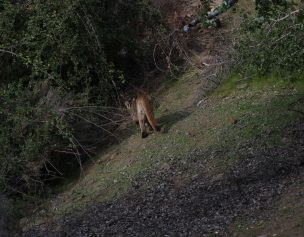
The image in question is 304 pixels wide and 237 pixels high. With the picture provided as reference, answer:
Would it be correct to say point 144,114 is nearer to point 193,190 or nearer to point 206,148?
point 206,148

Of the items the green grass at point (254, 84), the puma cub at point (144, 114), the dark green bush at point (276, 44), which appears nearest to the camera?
the dark green bush at point (276, 44)

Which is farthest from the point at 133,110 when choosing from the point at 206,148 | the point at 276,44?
the point at 276,44

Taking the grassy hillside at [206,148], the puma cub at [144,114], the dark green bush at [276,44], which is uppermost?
the dark green bush at [276,44]

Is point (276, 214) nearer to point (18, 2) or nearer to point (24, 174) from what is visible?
point (24, 174)

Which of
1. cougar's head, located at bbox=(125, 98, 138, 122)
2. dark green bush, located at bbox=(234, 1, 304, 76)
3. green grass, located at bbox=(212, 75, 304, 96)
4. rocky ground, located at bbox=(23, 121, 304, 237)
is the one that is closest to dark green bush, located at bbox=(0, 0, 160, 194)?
cougar's head, located at bbox=(125, 98, 138, 122)

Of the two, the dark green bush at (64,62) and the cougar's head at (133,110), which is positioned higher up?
the dark green bush at (64,62)

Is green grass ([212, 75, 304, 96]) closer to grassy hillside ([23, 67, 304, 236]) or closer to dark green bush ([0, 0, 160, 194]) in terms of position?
grassy hillside ([23, 67, 304, 236])

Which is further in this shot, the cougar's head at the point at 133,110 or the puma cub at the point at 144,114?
the cougar's head at the point at 133,110

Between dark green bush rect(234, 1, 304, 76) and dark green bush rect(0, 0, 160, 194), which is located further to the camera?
dark green bush rect(0, 0, 160, 194)

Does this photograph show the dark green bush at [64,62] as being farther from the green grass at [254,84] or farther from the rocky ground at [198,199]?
the green grass at [254,84]

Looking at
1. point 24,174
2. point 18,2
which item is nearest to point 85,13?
point 18,2

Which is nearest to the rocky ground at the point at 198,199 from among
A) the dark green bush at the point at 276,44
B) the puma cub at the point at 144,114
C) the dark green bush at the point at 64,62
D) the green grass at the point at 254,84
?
the dark green bush at the point at 276,44

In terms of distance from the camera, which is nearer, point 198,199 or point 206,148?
point 198,199

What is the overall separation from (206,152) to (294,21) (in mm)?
3393
